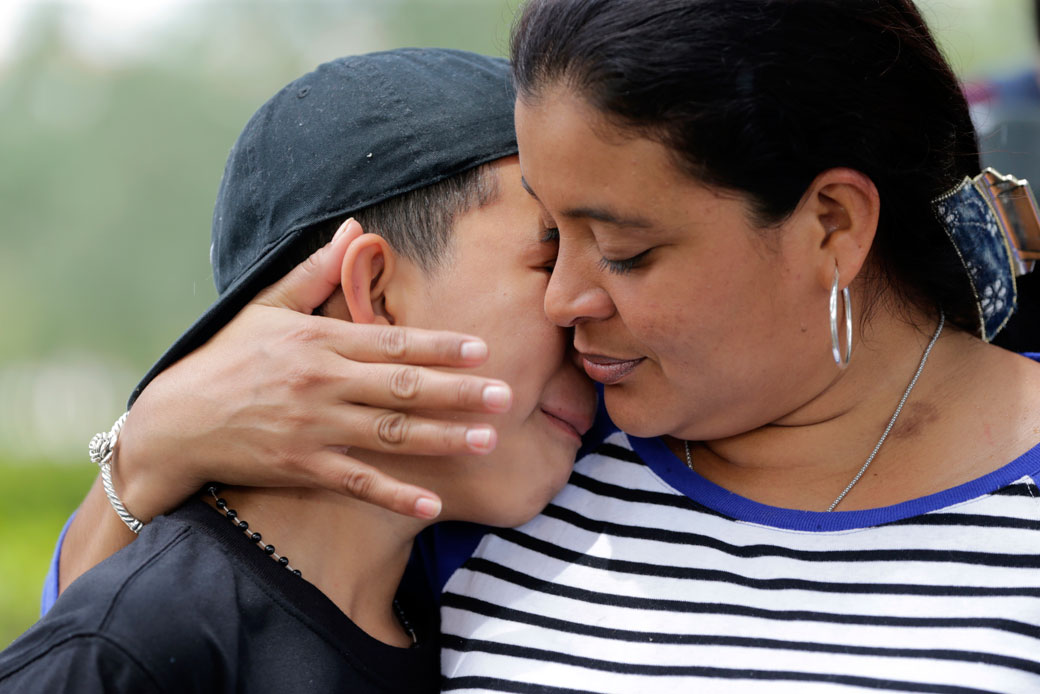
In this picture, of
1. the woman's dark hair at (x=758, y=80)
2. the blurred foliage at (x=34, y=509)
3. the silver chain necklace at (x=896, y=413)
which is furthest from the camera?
the blurred foliage at (x=34, y=509)

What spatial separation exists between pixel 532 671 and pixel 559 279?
64 centimetres

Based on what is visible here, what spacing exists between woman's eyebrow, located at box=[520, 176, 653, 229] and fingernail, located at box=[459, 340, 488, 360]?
0.79ft

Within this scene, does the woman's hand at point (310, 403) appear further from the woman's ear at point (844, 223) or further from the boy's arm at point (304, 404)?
the woman's ear at point (844, 223)

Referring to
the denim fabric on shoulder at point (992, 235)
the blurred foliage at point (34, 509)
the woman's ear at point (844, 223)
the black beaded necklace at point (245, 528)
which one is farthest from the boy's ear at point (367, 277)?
the blurred foliage at point (34, 509)

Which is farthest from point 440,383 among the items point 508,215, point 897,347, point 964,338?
point 964,338

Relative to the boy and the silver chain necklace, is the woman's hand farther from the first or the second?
the silver chain necklace

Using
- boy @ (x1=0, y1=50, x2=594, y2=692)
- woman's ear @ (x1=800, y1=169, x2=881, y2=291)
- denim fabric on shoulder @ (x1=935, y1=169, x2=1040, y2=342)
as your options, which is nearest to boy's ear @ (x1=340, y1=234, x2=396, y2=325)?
boy @ (x1=0, y1=50, x2=594, y2=692)

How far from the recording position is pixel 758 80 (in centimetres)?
148

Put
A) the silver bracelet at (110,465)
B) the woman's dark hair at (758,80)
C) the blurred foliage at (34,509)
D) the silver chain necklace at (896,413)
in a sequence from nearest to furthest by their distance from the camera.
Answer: the woman's dark hair at (758,80)
the silver chain necklace at (896,413)
the silver bracelet at (110,465)
the blurred foliage at (34,509)

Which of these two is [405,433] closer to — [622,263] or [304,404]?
[304,404]

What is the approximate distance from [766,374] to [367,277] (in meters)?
0.68

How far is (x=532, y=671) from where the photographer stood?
Answer: 1.72m

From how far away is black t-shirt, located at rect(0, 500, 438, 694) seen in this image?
5.07ft

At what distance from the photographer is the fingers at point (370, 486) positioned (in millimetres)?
1645
